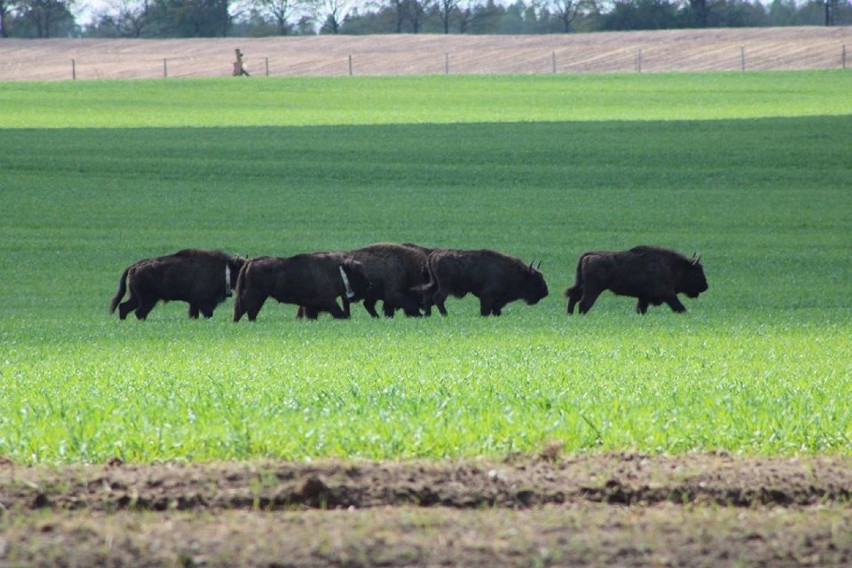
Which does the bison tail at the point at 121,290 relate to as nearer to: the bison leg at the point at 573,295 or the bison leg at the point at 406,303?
the bison leg at the point at 406,303

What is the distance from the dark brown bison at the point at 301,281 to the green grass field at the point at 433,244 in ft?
2.28

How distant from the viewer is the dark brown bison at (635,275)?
2400cm

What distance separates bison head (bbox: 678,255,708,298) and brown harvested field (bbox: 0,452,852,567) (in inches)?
638

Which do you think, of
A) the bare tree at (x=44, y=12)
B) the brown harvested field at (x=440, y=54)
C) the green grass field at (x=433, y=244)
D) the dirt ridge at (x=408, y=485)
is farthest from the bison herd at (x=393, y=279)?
the bare tree at (x=44, y=12)

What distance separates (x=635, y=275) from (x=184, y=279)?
8074 mm

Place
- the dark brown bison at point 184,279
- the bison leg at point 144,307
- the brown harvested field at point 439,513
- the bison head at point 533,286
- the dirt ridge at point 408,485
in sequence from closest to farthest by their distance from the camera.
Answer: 1. the brown harvested field at point 439,513
2. the dirt ridge at point 408,485
3. the dark brown bison at point 184,279
4. the bison leg at point 144,307
5. the bison head at point 533,286

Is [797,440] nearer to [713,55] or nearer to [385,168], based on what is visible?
[385,168]

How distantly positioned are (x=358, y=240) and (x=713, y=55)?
6036 centimetres

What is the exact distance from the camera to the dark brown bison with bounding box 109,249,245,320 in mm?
23891

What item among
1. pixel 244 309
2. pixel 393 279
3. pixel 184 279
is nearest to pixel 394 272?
pixel 393 279

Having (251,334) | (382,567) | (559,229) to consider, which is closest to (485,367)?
(251,334)

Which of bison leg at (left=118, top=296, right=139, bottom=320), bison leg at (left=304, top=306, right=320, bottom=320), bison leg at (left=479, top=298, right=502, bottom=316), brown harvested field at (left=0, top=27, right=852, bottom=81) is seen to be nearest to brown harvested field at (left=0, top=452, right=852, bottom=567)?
bison leg at (left=304, top=306, right=320, bottom=320)

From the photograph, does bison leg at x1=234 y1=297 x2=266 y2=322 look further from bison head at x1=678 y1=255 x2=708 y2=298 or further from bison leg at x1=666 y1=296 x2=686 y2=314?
bison head at x1=678 y1=255 x2=708 y2=298

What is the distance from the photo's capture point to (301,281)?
23109 mm
